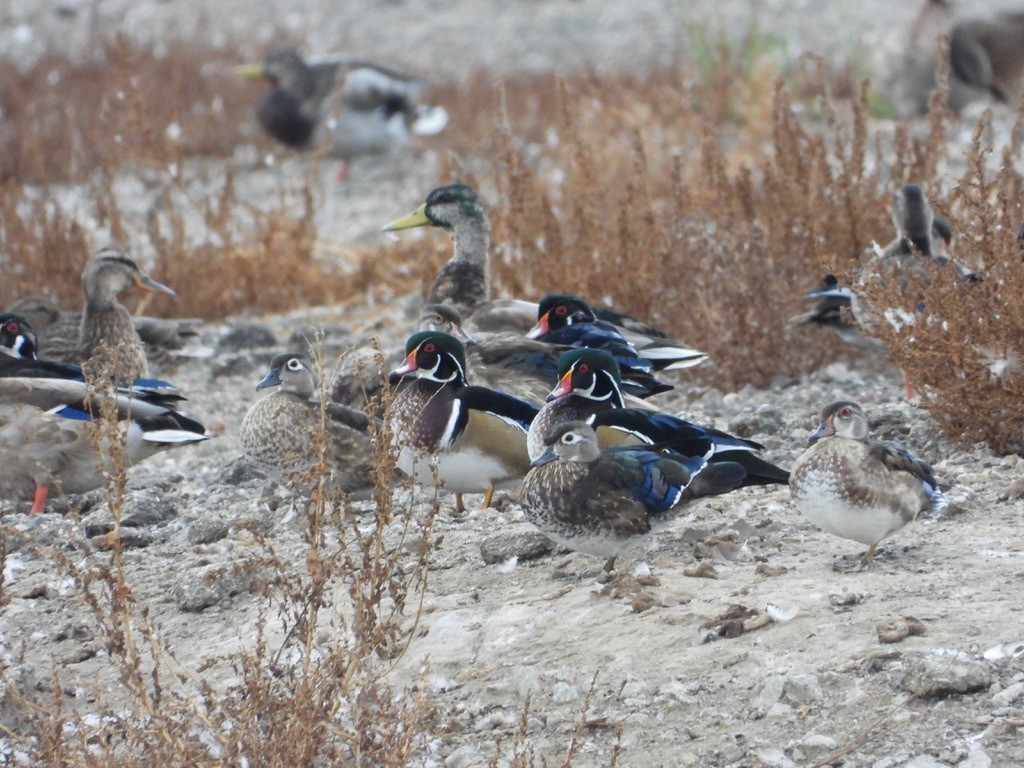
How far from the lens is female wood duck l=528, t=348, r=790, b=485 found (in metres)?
5.69

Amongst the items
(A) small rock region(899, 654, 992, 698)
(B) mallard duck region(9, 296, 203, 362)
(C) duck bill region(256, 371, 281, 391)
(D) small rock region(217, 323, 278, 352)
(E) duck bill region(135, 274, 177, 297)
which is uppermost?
(A) small rock region(899, 654, 992, 698)

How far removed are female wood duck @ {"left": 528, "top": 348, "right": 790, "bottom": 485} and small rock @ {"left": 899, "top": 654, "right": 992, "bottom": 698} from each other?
1411 mm

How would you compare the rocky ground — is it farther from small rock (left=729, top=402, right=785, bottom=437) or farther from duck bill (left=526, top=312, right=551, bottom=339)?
duck bill (left=526, top=312, right=551, bottom=339)

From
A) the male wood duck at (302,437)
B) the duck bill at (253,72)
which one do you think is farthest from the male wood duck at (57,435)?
the duck bill at (253,72)

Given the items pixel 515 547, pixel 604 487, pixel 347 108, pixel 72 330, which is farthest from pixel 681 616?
pixel 347 108

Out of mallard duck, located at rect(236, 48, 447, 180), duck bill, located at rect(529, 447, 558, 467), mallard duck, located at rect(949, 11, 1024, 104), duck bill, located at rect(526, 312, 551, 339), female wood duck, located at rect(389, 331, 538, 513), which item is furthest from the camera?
mallard duck, located at rect(236, 48, 447, 180)

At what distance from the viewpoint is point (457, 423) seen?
6.22 metres

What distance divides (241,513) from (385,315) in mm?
4108

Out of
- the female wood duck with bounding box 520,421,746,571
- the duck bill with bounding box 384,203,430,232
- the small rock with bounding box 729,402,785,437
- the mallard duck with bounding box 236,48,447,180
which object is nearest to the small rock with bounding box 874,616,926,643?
the female wood duck with bounding box 520,421,746,571

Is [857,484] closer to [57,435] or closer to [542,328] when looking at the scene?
[542,328]

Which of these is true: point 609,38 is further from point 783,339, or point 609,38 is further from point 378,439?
point 378,439

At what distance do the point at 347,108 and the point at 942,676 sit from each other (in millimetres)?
12043

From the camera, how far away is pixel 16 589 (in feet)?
19.5

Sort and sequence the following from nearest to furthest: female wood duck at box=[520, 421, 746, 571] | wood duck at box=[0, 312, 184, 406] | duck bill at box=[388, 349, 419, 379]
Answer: female wood duck at box=[520, 421, 746, 571] < duck bill at box=[388, 349, 419, 379] < wood duck at box=[0, 312, 184, 406]
